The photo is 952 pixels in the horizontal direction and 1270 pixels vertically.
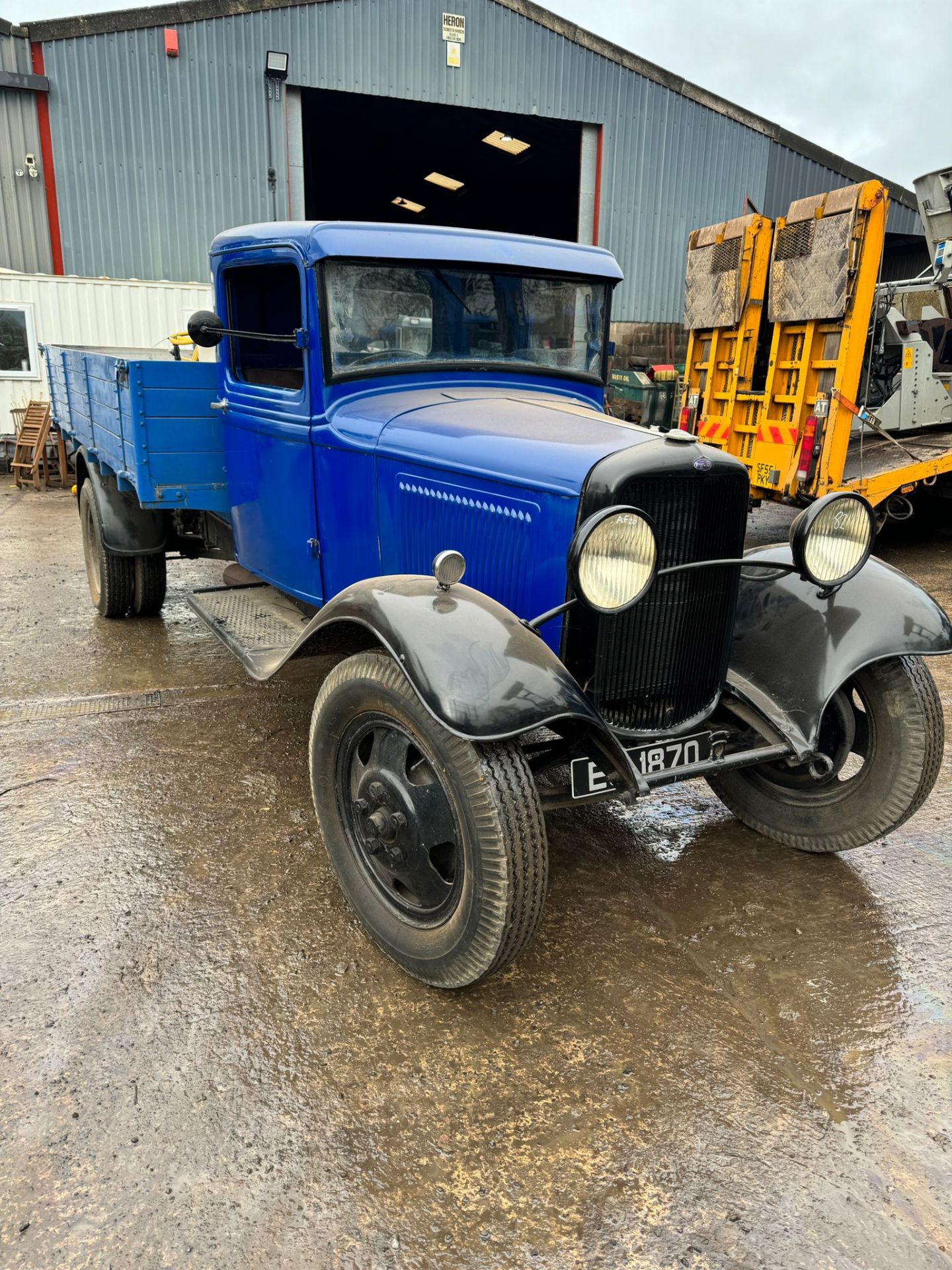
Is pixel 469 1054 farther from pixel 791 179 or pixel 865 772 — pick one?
pixel 791 179

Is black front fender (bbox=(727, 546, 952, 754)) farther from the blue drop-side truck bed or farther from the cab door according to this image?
the blue drop-side truck bed

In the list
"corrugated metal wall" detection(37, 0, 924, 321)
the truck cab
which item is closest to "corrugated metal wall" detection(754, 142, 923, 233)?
"corrugated metal wall" detection(37, 0, 924, 321)

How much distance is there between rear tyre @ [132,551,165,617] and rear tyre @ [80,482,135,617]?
0.03 m

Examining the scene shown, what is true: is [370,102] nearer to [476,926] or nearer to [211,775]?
[211,775]

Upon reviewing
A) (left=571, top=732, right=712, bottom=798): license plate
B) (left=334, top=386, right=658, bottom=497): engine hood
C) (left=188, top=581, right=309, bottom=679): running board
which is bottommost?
(left=188, top=581, right=309, bottom=679): running board

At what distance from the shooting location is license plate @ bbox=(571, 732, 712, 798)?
250cm

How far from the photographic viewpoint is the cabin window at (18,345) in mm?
10969

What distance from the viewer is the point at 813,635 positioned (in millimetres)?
2936

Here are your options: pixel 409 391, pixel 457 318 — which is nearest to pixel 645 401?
pixel 457 318

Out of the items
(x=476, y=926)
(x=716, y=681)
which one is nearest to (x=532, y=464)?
(x=716, y=681)

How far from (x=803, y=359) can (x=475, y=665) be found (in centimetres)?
589

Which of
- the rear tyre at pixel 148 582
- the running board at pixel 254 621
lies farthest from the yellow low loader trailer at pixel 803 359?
the rear tyre at pixel 148 582

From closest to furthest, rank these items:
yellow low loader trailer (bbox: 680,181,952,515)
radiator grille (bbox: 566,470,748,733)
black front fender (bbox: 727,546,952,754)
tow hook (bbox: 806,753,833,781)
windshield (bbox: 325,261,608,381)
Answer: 1. radiator grille (bbox: 566,470,748,733)
2. black front fender (bbox: 727,546,952,754)
3. tow hook (bbox: 806,753,833,781)
4. windshield (bbox: 325,261,608,381)
5. yellow low loader trailer (bbox: 680,181,952,515)

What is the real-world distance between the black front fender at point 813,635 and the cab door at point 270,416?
1.81 m
